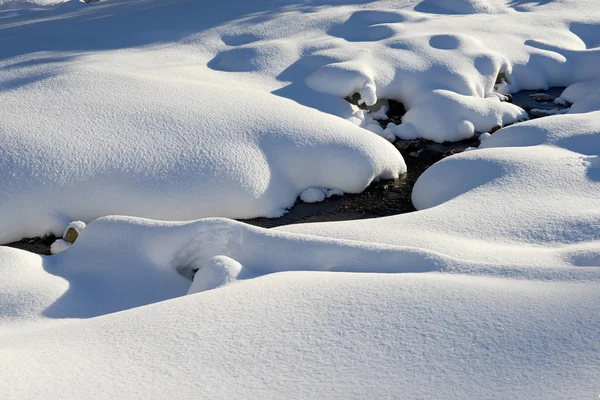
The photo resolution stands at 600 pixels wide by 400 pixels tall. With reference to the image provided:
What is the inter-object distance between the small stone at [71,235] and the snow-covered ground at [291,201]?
65 millimetres

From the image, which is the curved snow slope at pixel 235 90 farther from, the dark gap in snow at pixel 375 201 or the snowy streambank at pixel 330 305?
the snowy streambank at pixel 330 305

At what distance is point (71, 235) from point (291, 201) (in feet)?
6.29

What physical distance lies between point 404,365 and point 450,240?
1.86 meters

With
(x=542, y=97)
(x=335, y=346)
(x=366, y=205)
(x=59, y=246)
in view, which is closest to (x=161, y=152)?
(x=59, y=246)

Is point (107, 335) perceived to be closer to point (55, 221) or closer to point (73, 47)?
point (55, 221)

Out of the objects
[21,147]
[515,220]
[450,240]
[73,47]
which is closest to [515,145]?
[515,220]

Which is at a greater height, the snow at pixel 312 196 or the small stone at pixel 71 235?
the small stone at pixel 71 235

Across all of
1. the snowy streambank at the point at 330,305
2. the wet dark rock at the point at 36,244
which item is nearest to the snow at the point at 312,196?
the snowy streambank at the point at 330,305

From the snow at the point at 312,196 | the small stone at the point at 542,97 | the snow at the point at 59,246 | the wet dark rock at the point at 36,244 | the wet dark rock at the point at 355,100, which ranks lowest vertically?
the small stone at the point at 542,97

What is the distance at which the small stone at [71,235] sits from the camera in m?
5.26

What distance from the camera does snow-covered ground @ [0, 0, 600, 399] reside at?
2807 millimetres

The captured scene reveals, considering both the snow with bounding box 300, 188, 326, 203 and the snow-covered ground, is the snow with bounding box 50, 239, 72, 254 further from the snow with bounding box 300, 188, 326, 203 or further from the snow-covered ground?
the snow with bounding box 300, 188, 326, 203

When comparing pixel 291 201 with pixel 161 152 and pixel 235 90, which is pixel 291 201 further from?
pixel 235 90

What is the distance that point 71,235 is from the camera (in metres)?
5.27
